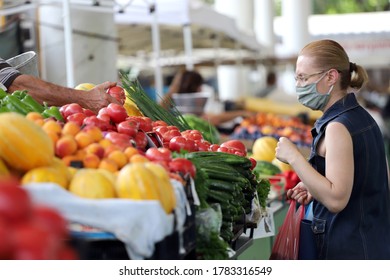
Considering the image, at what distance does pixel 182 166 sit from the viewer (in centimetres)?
272

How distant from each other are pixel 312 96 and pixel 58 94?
125 cm

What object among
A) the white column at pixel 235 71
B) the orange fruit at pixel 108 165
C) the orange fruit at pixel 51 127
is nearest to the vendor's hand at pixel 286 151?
the orange fruit at pixel 108 165

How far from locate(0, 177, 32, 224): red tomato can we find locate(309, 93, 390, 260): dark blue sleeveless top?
207 cm

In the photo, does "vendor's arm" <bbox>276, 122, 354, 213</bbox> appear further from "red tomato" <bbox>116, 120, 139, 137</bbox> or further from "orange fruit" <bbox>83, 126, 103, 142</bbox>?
"orange fruit" <bbox>83, 126, 103, 142</bbox>

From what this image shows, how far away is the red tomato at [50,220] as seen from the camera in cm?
165

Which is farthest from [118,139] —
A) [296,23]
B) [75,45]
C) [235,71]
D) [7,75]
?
[296,23]

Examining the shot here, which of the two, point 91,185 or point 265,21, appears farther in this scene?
point 265,21

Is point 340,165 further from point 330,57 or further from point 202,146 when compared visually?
point 202,146

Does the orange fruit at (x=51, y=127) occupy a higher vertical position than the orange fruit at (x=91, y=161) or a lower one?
higher

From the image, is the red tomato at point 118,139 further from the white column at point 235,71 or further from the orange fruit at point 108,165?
the white column at point 235,71

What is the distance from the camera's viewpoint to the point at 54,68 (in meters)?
7.18

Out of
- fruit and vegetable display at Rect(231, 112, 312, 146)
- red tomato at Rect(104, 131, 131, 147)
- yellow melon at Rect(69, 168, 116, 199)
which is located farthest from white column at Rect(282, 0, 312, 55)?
yellow melon at Rect(69, 168, 116, 199)

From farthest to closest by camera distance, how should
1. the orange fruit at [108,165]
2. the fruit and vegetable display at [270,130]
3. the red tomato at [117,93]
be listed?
1. the fruit and vegetable display at [270,130]
2. the red tomato at [117,93]
3. the orange fruit at [108,165]
